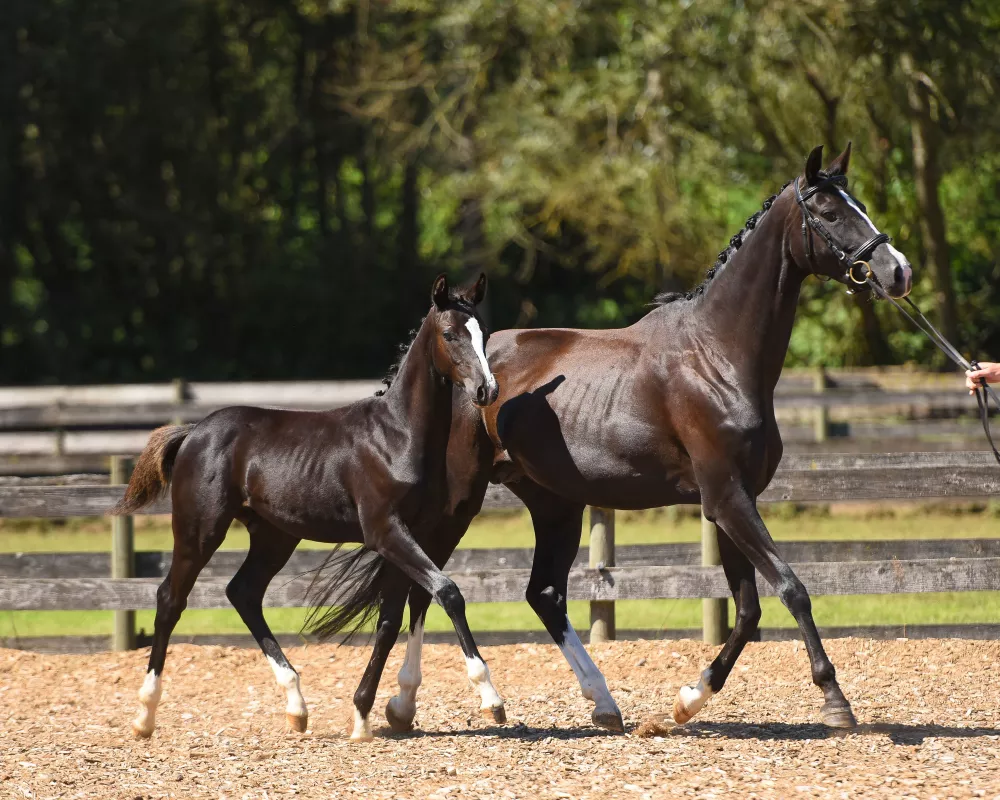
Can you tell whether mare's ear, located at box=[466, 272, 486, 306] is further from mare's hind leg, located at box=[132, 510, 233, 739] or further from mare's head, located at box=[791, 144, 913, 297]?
mare's hind leg, located at box=[132, 510, 233, 739]

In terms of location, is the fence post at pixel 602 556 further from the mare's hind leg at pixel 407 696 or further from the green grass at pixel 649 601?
the mare's hind leg at pixel 407 696

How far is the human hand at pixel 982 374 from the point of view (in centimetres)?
569

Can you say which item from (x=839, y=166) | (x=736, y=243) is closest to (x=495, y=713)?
(x=736, y=243)

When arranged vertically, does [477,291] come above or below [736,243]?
below

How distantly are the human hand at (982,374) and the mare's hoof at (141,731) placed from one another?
393 cm

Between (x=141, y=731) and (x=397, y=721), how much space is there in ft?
3.84

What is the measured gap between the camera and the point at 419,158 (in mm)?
26688

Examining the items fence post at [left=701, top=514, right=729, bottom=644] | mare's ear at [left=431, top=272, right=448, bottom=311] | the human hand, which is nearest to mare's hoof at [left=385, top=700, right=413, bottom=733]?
mare's ear at [left=431, top=272, right=448, bottom=311]

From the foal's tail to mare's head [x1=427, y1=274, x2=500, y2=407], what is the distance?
1.38 meters

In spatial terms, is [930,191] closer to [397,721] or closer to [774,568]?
[774,568]

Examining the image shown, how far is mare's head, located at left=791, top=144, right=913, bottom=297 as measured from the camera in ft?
18.0

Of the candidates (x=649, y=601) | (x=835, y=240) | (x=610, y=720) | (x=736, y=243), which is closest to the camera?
(x=835, y=240)

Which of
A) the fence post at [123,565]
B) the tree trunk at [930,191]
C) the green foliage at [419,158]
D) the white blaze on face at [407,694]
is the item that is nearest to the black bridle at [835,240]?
the white blaze on face at [407,694]

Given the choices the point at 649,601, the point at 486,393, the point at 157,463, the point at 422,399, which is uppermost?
the point at 486,393
